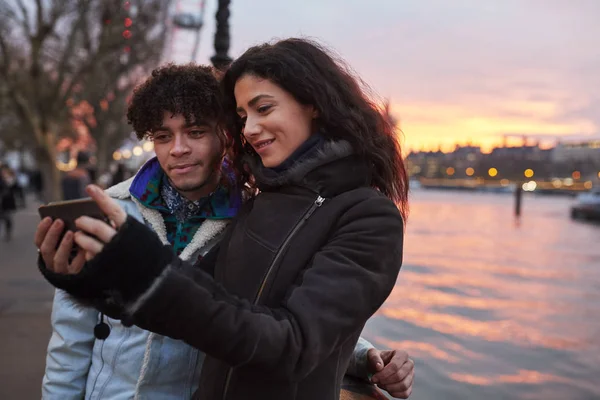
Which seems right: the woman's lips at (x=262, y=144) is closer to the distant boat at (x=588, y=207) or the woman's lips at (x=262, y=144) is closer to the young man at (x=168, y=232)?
A: the young man at (x=168, y=232)

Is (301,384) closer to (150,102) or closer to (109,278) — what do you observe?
(109,278)

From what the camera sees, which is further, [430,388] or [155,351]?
[430,388]

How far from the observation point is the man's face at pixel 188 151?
183cm

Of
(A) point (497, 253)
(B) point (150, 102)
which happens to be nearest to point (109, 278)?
(B) point (150, 102)

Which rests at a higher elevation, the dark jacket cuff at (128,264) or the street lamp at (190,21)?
the street lamp at (190,21)

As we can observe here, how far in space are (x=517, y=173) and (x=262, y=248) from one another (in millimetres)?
143575

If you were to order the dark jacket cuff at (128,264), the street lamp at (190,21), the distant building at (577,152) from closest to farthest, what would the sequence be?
the dark jacket cuff at (128,264), the street lamp at (190,21), the distant building at (577,152)

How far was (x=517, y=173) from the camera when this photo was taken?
136 metres

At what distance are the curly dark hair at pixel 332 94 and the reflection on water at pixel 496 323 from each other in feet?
5.01

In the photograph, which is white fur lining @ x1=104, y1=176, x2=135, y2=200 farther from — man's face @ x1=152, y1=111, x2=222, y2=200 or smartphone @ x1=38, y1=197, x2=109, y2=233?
smartphone @ x1=38, y1=197, x2=109, y2=233

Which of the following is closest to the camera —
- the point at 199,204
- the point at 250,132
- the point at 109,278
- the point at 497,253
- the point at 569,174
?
the point at 109,278

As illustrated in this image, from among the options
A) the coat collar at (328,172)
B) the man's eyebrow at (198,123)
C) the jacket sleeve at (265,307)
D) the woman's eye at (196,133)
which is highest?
the man's eyebrow at (198,123)

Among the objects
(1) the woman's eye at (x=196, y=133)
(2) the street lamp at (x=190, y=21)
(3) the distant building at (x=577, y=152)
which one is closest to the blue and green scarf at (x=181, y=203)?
(1) the woman's eye at (x=196, y=133)

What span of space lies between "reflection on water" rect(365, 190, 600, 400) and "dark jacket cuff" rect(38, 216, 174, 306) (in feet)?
7.01
